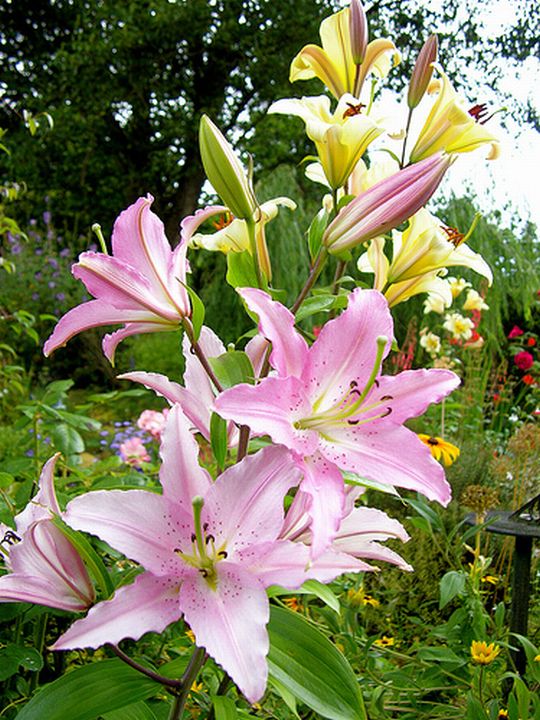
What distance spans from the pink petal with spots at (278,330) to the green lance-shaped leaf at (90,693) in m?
0.25

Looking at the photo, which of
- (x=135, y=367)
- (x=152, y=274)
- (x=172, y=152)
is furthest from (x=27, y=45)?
(x=152, y=274)

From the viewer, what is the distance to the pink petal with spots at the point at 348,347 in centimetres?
47

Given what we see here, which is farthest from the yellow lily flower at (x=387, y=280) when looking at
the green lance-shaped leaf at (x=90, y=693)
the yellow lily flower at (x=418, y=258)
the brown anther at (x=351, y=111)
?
the green lance-shaped leaf at (x=90, y=693)

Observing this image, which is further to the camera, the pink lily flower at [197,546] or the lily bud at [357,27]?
the lily bud at [357,27]

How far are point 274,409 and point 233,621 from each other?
126mm

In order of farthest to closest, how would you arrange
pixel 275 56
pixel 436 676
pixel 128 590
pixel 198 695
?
pixel 275 56, pixel 436 676, pixel 198 695, pixel 128 590

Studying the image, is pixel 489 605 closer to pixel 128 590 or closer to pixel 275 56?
pixel 128 590

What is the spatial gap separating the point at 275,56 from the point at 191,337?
623cm

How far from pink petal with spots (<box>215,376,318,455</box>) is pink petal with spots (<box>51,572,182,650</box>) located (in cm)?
12

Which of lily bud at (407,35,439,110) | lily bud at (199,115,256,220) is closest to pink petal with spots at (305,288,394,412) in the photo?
lily bud at (199,115,256,220)

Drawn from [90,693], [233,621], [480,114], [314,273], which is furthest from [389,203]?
[90,693]

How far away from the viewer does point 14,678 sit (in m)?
0.75

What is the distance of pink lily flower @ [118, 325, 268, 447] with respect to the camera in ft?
1.72

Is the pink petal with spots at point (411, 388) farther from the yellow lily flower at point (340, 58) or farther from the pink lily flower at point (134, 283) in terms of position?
the yellow lily flower at point (340, 58)
